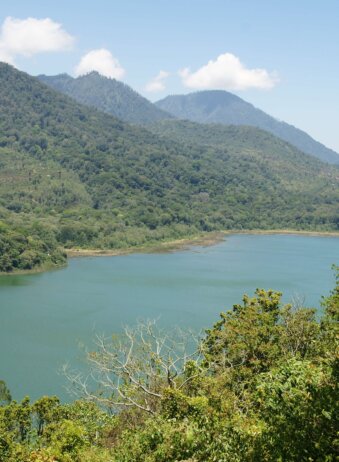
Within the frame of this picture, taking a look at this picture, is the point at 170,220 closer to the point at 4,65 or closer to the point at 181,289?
the point at 181,289

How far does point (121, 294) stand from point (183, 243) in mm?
43995

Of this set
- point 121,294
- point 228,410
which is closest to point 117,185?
point 121,294

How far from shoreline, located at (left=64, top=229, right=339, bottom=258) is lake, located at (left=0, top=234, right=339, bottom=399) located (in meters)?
3.47

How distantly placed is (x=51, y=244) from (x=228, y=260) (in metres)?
23.6

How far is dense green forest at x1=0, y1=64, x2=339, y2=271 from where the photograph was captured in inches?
3386

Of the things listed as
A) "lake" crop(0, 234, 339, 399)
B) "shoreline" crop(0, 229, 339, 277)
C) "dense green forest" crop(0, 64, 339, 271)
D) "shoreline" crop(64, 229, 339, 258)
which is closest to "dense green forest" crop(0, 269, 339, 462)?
"lake" crop(0, 234, 339, 399)

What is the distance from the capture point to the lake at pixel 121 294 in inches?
1248

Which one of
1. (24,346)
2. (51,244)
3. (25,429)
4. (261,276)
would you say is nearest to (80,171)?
(51,244)

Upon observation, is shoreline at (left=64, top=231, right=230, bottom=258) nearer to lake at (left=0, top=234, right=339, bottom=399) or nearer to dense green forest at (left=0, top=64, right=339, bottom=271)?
dense green forest at (left=0, top=64, right=339, bottom=271)

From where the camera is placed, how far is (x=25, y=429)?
55.3 feet

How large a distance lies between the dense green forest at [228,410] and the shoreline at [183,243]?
6008cm

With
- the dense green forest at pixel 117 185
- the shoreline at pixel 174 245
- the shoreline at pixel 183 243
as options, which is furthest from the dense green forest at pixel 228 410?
the shoreline at pixel 183 243

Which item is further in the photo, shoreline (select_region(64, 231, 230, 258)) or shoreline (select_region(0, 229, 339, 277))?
shoreline (select_region(64, 231, 230, 258))

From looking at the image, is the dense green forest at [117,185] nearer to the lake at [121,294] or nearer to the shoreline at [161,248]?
the shoreline at [161,248]
